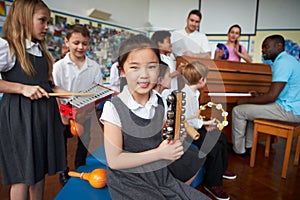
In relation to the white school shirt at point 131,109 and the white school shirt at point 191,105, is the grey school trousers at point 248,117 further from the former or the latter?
the white school shirt at point 131,109

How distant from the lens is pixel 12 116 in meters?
0.91

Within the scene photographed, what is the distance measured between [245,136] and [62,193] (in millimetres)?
1926

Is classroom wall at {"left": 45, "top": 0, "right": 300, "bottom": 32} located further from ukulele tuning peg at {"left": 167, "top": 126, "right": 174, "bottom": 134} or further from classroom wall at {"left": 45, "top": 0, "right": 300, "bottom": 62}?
ukulele tuning peg at {"left": 167, "top": 126, "right": 174, "bottom": 134}

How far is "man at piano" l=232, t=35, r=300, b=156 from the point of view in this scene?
1.97 metres

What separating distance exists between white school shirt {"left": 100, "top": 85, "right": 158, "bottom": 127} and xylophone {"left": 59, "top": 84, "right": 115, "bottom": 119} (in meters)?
0.04

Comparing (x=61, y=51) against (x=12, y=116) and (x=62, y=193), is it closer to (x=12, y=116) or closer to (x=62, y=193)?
(x=12, y=116)

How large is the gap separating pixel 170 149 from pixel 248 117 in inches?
67.6

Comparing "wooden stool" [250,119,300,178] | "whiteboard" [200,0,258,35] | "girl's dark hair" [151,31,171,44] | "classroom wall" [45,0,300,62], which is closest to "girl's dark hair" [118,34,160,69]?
"girl's dark hair" [151,31,171,44]

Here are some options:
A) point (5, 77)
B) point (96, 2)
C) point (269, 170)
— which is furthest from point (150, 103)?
point (96, 2)

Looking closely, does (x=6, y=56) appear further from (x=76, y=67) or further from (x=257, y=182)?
(x=257, y=182)

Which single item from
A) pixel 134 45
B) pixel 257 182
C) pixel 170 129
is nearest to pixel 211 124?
pixel 170 129

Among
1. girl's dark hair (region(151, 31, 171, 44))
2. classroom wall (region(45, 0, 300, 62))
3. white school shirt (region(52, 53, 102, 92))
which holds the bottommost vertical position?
white school shirt (region(52, 53, 102, 92))

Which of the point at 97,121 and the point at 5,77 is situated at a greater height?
the point at 5,77

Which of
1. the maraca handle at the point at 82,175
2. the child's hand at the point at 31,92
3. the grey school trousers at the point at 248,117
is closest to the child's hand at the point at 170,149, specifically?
the maraca handle at the point at 82,175
